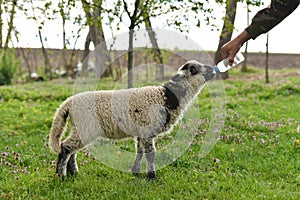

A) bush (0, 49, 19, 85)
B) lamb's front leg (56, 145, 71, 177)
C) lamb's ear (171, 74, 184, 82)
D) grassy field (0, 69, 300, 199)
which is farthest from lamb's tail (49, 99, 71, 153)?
bush (0, 49, 19, 85)

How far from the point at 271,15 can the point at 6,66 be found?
16.5 m

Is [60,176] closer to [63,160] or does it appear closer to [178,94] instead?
[63,160]

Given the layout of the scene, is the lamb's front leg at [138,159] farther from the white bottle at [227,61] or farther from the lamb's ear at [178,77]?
the white bottle at [227,61]

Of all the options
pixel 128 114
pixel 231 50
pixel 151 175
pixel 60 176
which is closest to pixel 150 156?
pixel 151 175

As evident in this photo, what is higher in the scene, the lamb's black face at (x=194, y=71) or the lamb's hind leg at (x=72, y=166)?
the lamb's black face at (x=194, y=71)

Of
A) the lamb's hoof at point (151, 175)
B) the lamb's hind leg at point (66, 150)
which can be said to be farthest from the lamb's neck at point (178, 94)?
the lamb's hind leg at point (66, 150)

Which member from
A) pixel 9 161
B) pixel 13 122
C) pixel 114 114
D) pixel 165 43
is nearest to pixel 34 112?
pixel 13 122

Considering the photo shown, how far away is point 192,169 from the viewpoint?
5.00m

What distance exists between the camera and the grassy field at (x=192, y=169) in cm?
420

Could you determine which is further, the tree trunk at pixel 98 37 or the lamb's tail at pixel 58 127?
the tree trunk at pixel 98 37

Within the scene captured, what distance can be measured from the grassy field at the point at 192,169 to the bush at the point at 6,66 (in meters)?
9.69

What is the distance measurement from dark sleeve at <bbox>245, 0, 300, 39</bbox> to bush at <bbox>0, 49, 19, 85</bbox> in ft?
52.9

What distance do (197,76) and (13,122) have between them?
4.96 metres

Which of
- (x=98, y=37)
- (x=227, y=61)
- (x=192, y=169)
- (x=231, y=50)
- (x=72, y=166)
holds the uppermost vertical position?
(x=98, y=37)
